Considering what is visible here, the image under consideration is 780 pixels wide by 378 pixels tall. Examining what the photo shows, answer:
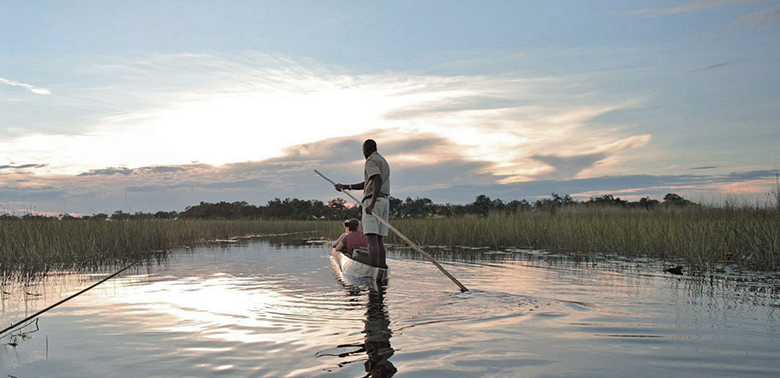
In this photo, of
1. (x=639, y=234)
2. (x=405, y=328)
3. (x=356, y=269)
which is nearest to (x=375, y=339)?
(x=405, y=328)

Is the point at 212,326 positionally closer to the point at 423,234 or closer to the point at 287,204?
the point at 423,234

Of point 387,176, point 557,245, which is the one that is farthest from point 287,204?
point 387,176

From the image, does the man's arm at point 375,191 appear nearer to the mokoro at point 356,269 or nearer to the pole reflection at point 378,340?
the mokoro at point 356,269

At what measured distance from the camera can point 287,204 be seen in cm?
6925

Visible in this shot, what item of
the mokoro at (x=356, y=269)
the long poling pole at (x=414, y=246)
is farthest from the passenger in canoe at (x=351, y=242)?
the long poling pole at (x=414, y=246)

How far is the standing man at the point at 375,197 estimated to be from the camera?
8.48 metres

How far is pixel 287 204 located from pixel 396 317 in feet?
213

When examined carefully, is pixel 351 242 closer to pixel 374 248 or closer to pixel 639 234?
pixel 374 248

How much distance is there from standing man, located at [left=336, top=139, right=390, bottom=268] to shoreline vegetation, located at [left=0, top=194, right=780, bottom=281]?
590 cm

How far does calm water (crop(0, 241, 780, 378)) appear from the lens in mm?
4059

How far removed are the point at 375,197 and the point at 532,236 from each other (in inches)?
383

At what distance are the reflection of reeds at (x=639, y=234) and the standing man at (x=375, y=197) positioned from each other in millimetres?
5971

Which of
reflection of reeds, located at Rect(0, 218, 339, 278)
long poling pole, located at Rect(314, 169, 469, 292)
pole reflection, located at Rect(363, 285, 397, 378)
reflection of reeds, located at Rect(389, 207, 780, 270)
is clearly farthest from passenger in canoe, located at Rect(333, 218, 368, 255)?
reflection of reeds, located at Rect(389, 207, 780, 270)

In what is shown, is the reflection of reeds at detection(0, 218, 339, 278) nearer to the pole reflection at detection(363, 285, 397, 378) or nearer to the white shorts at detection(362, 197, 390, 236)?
the white shorts at detection(362, 197, 390, 236)
